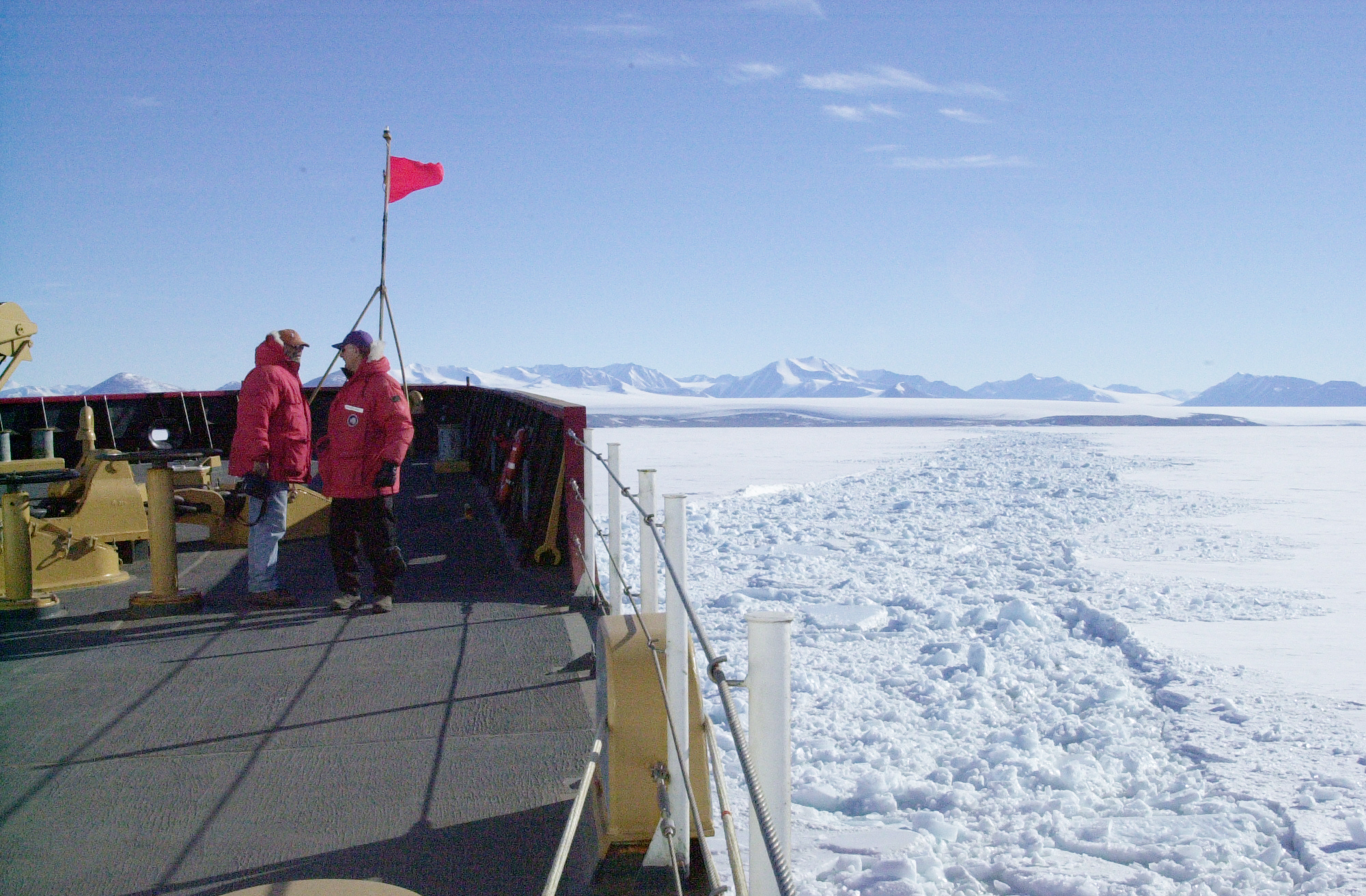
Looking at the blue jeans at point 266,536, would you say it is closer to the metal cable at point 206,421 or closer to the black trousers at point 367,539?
the black trousers at point 367,539

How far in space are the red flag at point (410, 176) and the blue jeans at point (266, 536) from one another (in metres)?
7.85

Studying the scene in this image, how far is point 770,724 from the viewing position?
1.68 metres

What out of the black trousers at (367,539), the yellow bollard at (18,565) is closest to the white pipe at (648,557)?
the black trousers at (367,539)

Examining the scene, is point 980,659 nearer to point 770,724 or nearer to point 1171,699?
point 1171,699

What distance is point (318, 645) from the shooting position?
17.3ft

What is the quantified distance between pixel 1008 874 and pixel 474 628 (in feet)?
9.73

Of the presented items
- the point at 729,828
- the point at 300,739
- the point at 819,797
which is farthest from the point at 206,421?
the point at 729,828

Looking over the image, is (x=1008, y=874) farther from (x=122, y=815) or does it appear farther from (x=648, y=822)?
(x=122, y=815)

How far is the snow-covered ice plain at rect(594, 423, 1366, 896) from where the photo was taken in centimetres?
454

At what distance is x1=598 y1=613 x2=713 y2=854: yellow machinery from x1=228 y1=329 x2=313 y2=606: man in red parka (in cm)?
361

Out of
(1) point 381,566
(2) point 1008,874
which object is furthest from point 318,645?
(2) point 1008,874

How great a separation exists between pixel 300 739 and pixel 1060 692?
17.1ft

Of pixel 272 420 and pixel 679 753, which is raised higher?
pixel 272 420

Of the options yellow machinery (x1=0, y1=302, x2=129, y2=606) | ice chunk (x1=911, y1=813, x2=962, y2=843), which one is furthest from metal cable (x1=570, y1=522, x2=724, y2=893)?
yellow machinery (x1=0, y1=302, x2=129, y2=606)
